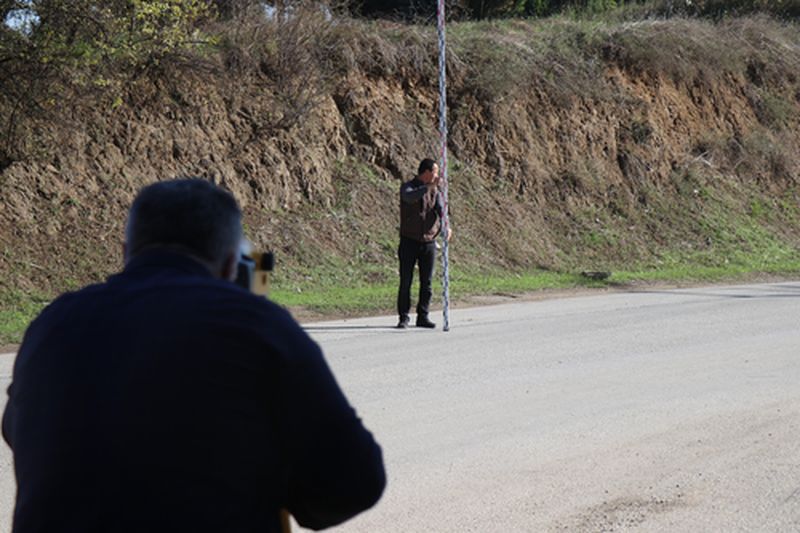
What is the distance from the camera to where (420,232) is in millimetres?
14773

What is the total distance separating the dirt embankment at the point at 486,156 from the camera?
19.5 meters

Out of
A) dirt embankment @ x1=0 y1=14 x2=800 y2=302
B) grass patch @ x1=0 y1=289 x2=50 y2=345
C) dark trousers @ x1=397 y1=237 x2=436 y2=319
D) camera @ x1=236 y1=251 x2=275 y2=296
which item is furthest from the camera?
dirt embankment @ x1=0 y1=14 x2=800 y2=302

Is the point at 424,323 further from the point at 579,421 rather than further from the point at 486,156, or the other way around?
the point at 486,156

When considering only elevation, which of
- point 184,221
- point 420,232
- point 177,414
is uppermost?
point 184,221

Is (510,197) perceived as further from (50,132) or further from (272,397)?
(272,397)

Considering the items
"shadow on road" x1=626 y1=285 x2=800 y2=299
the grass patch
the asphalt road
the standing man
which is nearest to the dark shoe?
the standing man

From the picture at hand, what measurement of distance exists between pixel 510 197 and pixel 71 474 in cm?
2342

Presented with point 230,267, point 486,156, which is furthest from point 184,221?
point 486,156

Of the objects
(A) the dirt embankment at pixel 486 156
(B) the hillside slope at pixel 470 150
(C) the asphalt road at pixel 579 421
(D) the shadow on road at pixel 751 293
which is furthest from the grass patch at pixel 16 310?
(D) the shadow on road at pixel 751 293

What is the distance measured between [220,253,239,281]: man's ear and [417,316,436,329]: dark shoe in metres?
11.7

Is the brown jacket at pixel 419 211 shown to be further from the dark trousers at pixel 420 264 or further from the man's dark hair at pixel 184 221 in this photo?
the man's dark hair at pixel 184 221

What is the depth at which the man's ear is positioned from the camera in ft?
9.68

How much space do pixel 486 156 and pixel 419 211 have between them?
11.8 m

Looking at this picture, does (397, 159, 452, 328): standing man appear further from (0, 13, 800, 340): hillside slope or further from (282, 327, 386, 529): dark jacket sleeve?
(282, 327, 386, 529): dark jacket sleeve
